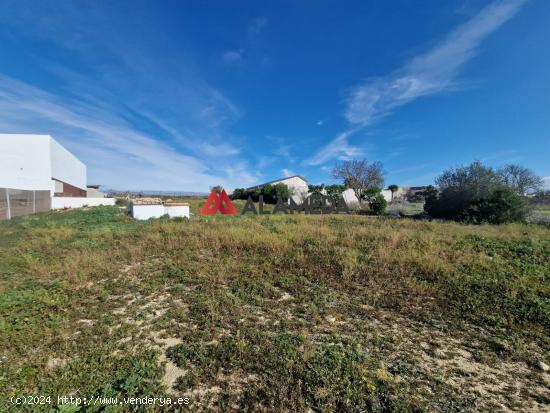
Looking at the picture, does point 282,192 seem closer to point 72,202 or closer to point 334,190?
point 334,190

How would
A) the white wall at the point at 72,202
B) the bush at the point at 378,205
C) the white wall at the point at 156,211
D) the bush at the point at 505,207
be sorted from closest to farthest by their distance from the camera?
the bush at the point at 505,207 < the white wall at the point at 156,211 < the white wall at the point at 72,202 < the bush at the point at 378,205

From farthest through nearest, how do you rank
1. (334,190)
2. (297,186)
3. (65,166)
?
(297,186) < (65,166) < (334,190)

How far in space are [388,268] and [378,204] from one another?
1732cm

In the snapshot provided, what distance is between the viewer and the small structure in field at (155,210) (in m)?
14.1

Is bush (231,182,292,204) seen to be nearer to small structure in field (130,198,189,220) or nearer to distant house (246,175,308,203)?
distant house (246,175,308,203)

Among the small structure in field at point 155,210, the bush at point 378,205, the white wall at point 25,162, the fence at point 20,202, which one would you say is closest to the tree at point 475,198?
the bush at point 378,205

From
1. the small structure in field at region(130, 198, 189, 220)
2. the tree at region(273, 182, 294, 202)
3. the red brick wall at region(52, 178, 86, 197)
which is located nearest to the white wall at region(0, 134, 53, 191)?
the red brick wall at region(52, 178, 86, 197)

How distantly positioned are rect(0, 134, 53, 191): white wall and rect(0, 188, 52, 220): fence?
718 centimetres

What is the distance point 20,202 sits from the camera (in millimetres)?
15125

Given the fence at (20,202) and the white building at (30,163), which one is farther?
the white building at (30,163)

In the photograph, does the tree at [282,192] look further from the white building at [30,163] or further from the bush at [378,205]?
the white building at [30,163]

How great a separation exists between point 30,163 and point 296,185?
29.8 metres

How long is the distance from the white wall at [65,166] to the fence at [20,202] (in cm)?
867

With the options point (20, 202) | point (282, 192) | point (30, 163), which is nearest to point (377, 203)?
point (282, 192)
